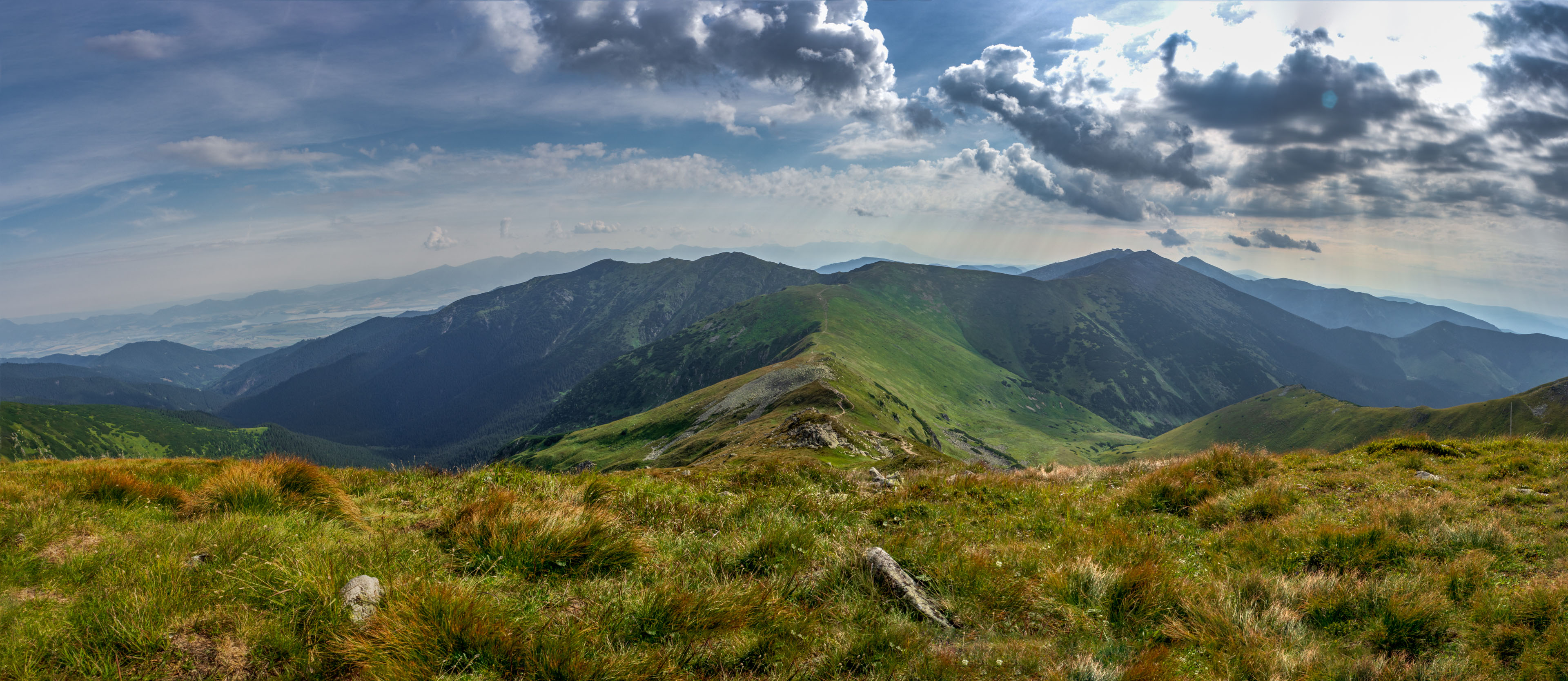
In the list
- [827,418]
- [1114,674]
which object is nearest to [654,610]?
[1114,674]

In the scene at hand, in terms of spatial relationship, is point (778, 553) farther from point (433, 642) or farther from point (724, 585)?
point (433, 642)

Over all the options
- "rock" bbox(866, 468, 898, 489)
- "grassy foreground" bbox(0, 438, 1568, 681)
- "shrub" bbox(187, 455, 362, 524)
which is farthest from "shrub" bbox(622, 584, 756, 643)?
"rock" bbox(866, 468, 898, 489)

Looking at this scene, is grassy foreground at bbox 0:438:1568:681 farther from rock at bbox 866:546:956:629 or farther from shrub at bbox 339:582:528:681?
rock at bbox 866:546:956:629

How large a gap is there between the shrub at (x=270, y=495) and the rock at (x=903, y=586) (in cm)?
693

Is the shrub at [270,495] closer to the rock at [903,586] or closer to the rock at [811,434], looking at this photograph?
the rock at [903,586]

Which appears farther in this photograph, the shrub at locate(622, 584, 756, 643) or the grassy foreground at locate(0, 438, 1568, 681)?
the shrub at locate(622, 584, 756, 643)

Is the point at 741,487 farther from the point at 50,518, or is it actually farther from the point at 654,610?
the point at 50,518

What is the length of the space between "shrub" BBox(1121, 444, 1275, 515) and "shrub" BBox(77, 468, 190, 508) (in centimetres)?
1596

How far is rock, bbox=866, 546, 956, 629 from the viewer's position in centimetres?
612

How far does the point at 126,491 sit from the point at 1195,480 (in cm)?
1912

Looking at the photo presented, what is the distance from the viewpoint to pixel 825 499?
10977 mm

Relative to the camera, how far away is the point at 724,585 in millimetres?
6156

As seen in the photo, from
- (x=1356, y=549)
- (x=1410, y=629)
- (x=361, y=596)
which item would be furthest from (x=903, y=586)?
(x=1356, y=549)

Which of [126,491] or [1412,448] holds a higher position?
[126,491]
